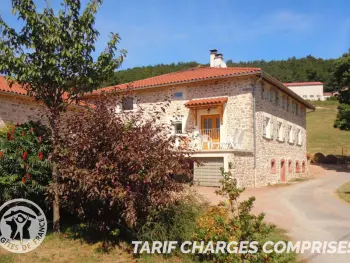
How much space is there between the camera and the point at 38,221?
700 centimetres

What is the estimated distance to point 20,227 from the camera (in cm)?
663

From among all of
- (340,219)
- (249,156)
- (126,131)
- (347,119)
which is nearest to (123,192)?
(126,131)

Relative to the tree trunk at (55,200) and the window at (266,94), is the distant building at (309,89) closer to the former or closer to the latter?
the window at (266,94)

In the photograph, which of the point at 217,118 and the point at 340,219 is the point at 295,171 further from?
the point at 340,219

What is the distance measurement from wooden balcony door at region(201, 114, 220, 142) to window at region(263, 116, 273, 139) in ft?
8.85

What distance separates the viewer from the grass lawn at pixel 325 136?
128 feet

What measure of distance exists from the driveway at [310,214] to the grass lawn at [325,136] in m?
24.3

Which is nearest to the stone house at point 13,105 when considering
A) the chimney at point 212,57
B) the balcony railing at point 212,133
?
the balcony railing at point 212,133

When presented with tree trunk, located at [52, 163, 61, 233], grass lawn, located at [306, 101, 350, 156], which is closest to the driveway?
tree trunk, located at [52, 163, 61, 233]

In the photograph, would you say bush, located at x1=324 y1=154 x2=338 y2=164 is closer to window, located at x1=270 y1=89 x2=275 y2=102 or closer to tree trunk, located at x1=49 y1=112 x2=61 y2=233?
window, located at x1=270 y1=89 x2=275 y2=102

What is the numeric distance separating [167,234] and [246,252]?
1585 millimetres

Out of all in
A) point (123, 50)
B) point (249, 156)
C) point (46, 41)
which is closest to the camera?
point (46, 41)

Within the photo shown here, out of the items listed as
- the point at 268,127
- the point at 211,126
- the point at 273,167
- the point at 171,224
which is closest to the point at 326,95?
the point at 273,167

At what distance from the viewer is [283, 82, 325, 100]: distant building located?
8681cm
